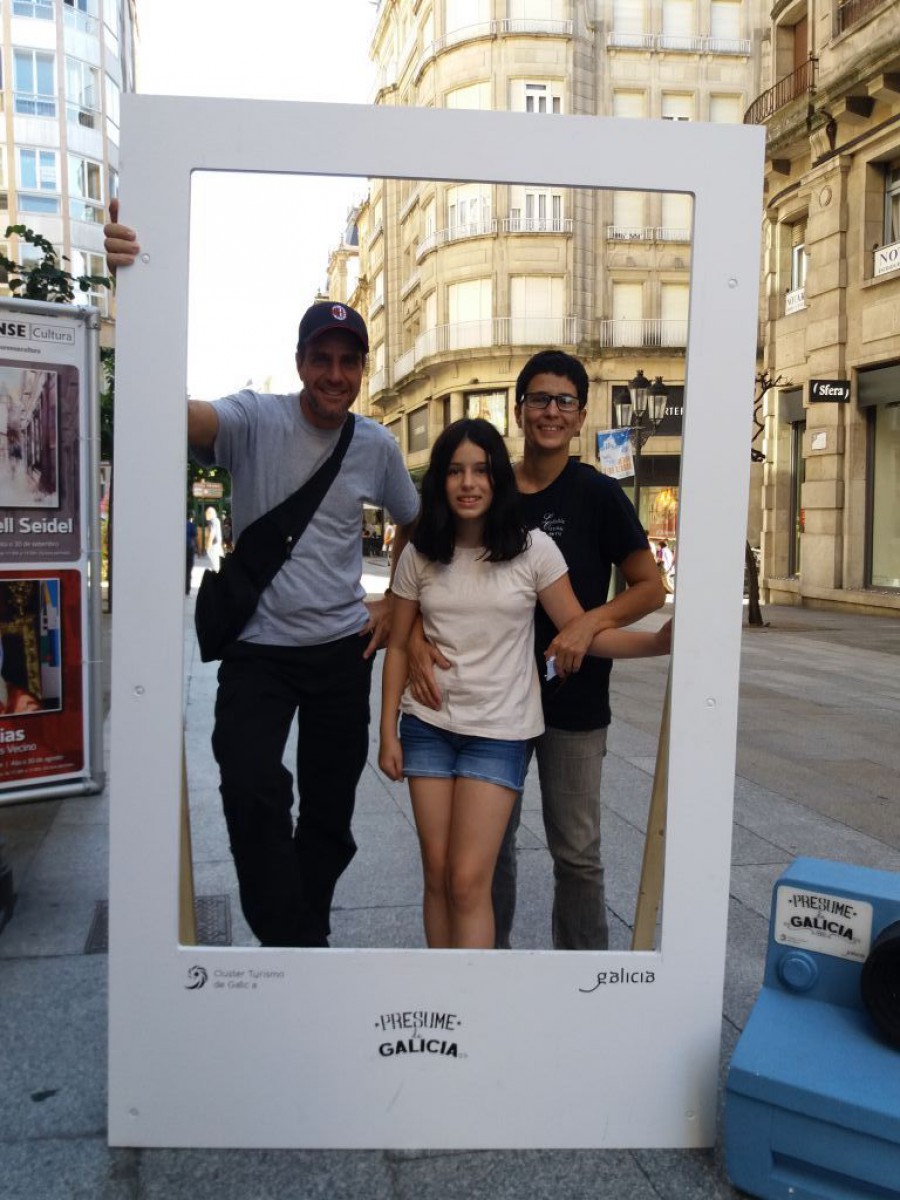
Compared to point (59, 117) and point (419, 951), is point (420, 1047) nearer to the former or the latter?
point (419, 951)

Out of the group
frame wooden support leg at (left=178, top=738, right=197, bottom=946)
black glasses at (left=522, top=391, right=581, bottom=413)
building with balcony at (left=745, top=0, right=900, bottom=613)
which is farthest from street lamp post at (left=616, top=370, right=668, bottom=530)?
building with balcony at (left=745, top=0, right=900, bottom=613)

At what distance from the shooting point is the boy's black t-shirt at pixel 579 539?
8.68 feet

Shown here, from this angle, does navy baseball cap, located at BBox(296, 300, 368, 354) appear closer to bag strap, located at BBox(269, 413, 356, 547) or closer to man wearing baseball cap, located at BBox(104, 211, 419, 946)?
man wearing baseball cap, located at BBox(104, 211, 419, 946)

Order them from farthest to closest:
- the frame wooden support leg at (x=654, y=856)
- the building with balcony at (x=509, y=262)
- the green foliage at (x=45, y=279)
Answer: the green foliage at (x=45, y=279) → the frame wooden support leg at (x=654, y=856) → the building with balcony at (x=509, y=262)

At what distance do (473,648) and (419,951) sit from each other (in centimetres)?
70

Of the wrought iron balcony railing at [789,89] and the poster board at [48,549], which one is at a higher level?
the wrought iron balcony railing at [789,89]

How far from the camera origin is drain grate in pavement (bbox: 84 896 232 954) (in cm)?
346

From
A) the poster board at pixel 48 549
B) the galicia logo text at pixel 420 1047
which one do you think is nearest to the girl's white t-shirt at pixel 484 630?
the galicia logo text at pixel 420 1047

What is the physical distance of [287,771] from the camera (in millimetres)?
2672

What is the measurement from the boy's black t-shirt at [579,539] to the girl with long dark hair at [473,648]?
0.11 m

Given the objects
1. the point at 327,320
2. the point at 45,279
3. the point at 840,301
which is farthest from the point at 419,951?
the point at 840,301

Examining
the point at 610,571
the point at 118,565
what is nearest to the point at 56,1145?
the point at 118,565

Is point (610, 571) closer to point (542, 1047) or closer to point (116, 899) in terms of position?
point (542, 1047)

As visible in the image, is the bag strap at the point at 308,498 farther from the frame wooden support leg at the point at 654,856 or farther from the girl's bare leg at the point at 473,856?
the frame wooden support leg at the point at 654,856
